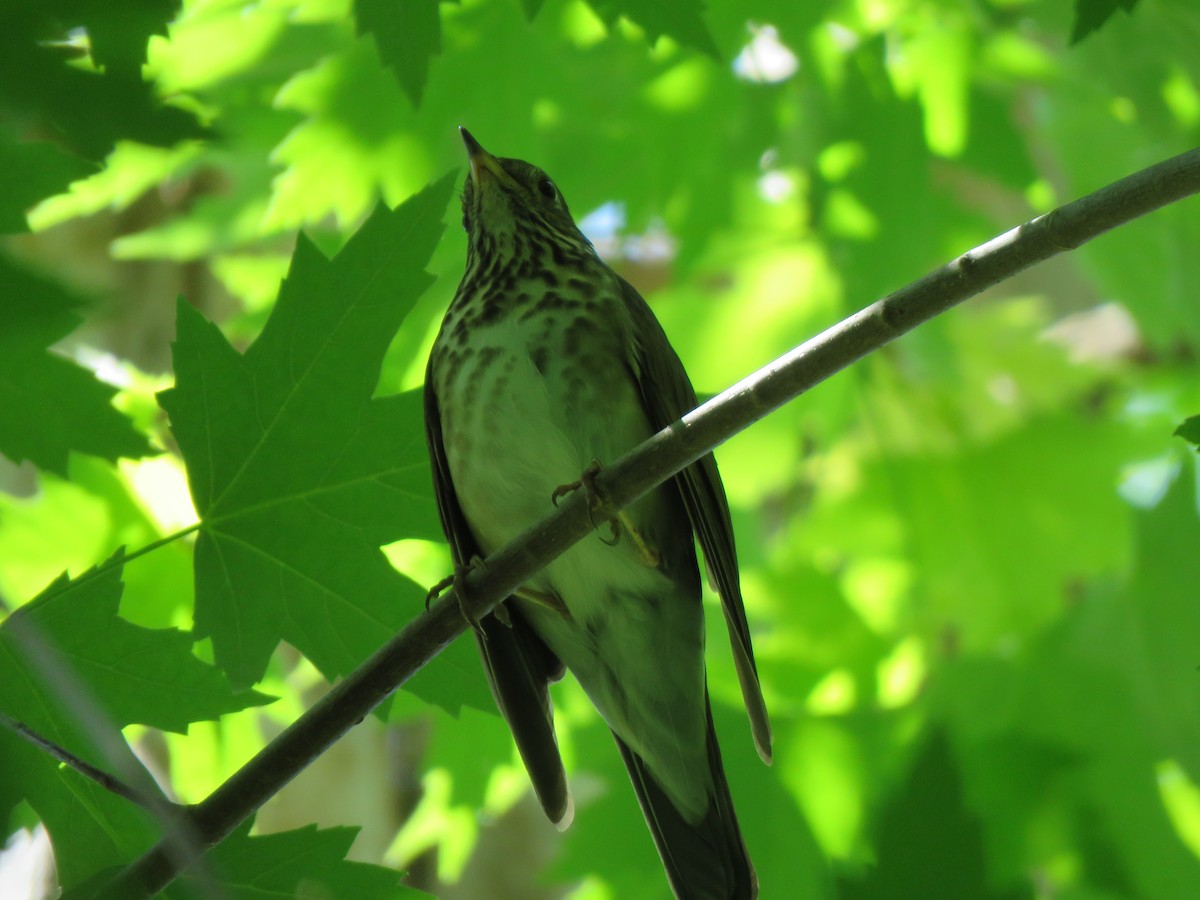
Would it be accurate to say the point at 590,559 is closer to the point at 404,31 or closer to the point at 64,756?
the point at 404,31

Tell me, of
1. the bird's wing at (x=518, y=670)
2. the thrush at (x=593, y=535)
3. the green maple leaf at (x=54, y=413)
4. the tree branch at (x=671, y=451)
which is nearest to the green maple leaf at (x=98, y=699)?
the tree branch at (x=671, y=451)

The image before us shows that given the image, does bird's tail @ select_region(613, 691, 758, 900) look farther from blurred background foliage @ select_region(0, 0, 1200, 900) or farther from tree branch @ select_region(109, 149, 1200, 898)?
tree branch @ select_region(109, 149, 1200, 898)

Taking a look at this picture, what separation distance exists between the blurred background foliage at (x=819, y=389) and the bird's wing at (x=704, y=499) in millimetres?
349

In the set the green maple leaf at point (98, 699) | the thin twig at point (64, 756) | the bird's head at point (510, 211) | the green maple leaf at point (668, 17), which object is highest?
the bird's head at point (510, 211)

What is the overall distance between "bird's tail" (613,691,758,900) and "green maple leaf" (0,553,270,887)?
1.13 meters

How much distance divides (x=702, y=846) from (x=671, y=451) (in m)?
1.29

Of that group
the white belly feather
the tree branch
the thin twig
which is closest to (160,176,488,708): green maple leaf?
the tree branch

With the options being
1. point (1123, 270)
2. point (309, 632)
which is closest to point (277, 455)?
point (309, 632)

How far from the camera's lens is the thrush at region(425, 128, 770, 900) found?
2.71 meters

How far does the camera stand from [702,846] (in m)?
2.73

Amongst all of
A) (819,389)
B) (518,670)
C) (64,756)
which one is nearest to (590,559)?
(518,670)

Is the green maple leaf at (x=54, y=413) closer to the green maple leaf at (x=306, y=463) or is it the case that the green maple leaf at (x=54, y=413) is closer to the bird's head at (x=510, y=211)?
the green maple leaf at (x=306, y=463)

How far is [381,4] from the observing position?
6.60ft

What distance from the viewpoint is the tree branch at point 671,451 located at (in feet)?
5.14
